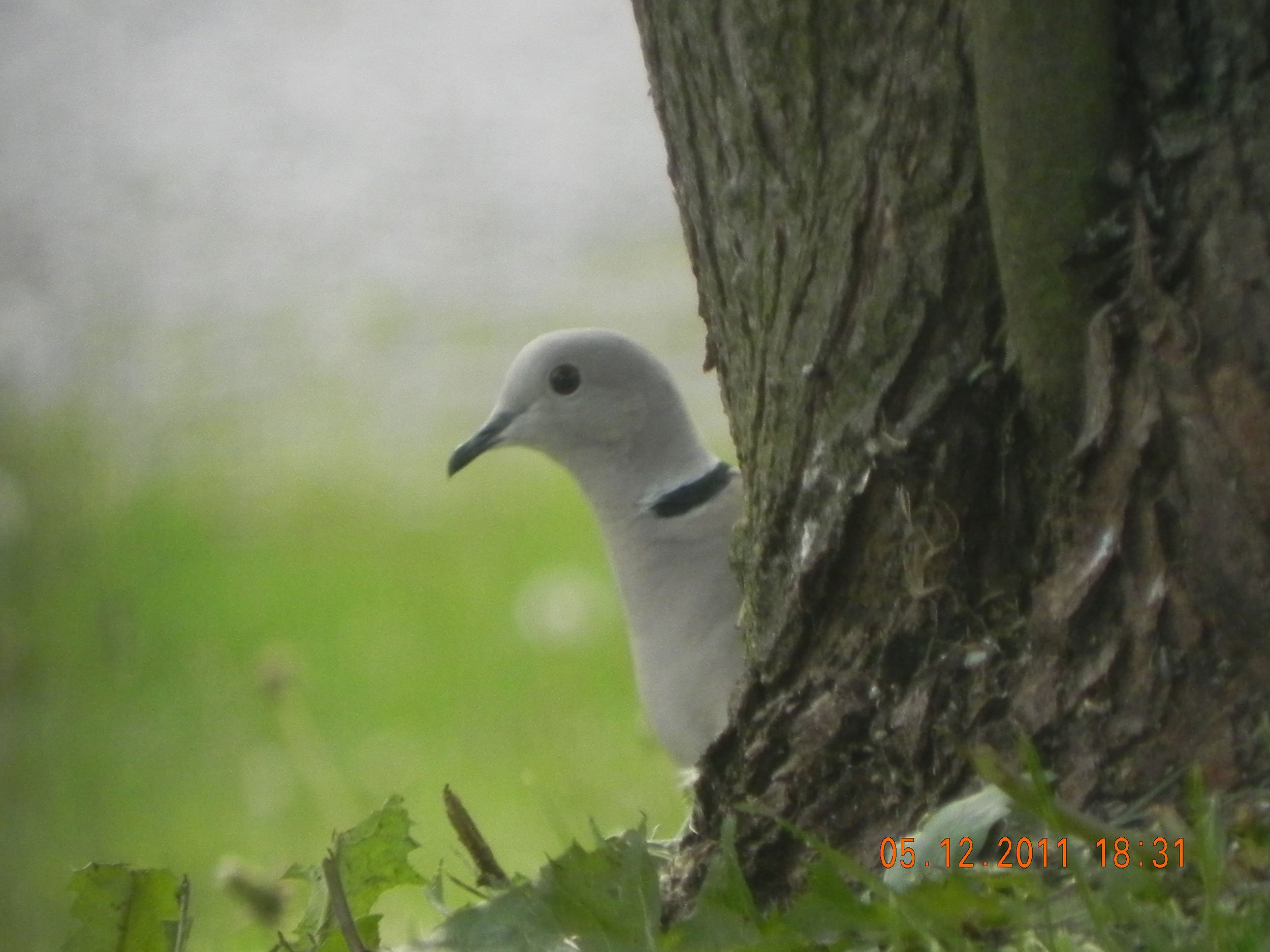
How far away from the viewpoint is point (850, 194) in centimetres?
161

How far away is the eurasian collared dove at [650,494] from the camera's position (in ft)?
7.32

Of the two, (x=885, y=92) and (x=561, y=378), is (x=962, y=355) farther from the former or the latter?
(x=561, y=378)

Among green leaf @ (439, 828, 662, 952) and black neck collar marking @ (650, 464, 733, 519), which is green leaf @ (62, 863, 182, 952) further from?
black neck collar marking @ (650, 464, 733, 519)

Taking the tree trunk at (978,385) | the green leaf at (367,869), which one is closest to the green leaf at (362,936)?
the green leaf at (367,869)

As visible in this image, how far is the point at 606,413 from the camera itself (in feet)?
8.32

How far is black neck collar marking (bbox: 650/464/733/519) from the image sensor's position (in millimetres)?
2418

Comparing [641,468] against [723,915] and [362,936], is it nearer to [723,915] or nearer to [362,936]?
[362,936]

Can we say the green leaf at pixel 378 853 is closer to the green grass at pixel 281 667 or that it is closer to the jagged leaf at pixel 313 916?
the jagged leaf at pixel 313 916

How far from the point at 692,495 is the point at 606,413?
0.21m

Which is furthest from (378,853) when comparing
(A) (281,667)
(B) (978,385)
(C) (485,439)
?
(A) (281,667)
